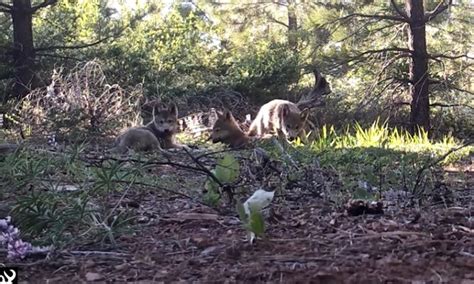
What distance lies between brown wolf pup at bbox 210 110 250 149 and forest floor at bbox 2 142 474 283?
6261 millimetres

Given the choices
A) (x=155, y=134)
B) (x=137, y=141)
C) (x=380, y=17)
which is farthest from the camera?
(x=380, y=17)

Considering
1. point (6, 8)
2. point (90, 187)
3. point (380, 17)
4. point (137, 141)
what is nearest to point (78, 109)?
point (137, 141)

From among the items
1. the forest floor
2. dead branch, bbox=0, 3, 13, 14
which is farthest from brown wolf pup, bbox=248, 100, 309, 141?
the forest floor

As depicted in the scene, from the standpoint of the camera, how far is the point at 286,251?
2283 mm

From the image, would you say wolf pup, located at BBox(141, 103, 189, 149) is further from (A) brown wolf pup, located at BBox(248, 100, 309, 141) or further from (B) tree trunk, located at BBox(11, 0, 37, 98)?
(B) tree trunk, located at BBox(11, 0, 37, 98)

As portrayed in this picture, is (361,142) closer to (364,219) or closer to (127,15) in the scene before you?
(364,219)

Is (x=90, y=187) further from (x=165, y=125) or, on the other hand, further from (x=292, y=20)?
(x=292, y=20)

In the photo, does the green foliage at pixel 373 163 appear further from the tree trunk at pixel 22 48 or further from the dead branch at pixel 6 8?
the dead branch at pixel 6 8

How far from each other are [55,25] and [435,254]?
12346 mm

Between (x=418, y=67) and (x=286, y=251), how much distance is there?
9.53 m

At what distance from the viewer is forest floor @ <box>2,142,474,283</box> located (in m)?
2.00

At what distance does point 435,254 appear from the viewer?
A: 215 centimetres

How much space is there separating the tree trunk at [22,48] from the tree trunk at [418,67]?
617cm

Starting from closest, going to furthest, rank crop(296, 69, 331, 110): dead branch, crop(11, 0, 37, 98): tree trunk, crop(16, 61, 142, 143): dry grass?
crop(16, 61, 142, 143): dry grass → crop(11, 0, 37, 98): tree trunk → crop(296, 69, 331, 110): dead branch
